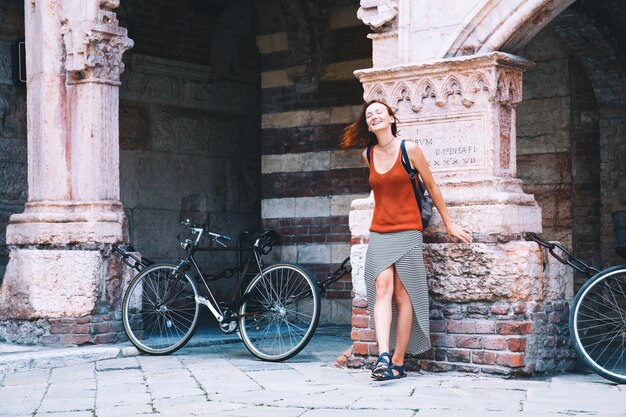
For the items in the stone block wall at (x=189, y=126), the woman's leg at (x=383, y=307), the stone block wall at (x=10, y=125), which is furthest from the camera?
the stone block wall at (x=189, y=126)

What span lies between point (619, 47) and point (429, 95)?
3.20m

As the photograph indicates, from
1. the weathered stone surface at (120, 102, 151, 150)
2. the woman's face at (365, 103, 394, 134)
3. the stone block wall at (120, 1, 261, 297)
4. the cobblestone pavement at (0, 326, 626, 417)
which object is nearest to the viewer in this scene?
the cobblestone pavement at (0, 326, 626, 417)

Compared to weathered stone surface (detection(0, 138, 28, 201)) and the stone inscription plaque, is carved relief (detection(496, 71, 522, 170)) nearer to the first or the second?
the stone inscription plaque

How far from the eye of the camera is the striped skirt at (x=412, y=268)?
6.81 metres

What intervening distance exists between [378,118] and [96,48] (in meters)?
2.91

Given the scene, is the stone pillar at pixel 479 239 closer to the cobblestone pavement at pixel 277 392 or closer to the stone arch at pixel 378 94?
the stone arch at pixel 378 94

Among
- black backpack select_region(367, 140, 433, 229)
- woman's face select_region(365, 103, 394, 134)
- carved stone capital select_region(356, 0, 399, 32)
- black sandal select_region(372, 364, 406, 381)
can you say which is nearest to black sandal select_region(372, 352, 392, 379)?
black sandal select_region(372, 364, 406, 381)

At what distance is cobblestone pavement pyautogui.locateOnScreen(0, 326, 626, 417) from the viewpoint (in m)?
5.63

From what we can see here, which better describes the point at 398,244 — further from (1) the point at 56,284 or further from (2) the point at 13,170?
(2) the point at 13,170

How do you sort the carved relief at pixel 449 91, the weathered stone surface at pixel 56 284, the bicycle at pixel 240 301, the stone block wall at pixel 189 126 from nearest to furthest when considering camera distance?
the carved relief at pixel 449 91 → the bicycle at pixel 240 301 → the weathered stone surface at pixel 56 284 → the stone block wall at pixel 189 126

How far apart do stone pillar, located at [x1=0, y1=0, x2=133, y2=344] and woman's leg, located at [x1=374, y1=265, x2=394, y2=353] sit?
279 cm

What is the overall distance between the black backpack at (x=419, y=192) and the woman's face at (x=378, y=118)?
165mm

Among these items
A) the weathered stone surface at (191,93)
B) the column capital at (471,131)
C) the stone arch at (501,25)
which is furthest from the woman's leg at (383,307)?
the weathered stone surface at (191,93)

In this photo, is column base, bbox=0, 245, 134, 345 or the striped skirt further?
column base, bbox=0, 245, 134, 345
